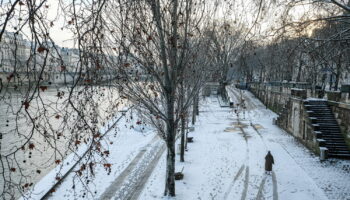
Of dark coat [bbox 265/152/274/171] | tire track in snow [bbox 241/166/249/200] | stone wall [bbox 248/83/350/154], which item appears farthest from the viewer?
stone wall [bbox 248/83/350/154]

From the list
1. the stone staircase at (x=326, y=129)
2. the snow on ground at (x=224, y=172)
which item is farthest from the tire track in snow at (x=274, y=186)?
the stone staircase at (x=326, y=129)

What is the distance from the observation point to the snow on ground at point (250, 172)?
46.8 ft

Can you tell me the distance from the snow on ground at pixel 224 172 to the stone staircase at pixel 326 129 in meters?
1.05

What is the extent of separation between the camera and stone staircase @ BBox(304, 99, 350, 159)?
790 inches

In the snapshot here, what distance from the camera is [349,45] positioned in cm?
1048

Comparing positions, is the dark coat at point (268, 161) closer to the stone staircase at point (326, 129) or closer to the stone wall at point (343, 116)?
the stone staircase at point (326, 129)

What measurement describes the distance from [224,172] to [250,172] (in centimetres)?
149

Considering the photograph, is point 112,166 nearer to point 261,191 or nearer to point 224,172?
point 224,172

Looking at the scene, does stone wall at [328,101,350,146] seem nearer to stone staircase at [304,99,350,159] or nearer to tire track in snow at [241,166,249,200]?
stone staircase at [304,99,350,159]

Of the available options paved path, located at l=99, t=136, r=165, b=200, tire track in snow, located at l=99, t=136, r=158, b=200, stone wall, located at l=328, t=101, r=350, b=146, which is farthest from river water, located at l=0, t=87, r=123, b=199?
stone wall, located at l=328, t=101, r=350, b=146

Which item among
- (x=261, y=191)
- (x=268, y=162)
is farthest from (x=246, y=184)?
(x=268, y=162)

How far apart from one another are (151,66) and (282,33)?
15.7 feet

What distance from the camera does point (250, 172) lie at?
1720cm

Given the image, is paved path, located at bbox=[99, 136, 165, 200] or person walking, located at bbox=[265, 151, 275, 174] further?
person walking, located at bbox=[265, 151, 275, 174]
